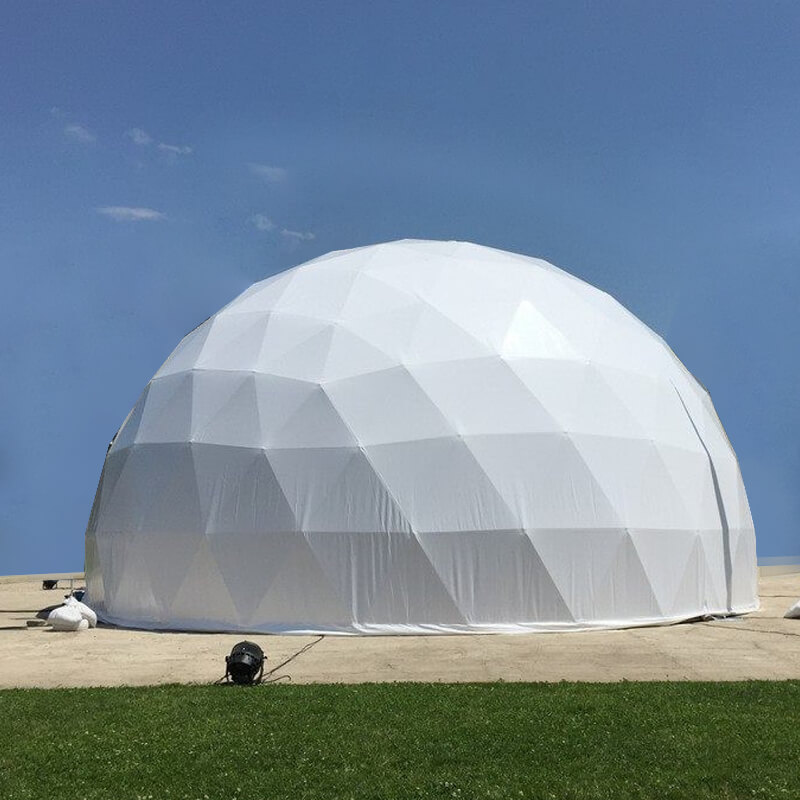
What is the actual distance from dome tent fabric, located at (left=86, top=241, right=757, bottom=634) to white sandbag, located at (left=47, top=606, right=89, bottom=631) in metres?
1.33

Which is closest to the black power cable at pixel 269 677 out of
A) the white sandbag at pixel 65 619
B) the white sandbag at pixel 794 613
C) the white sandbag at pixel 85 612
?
the white sandbag at pixel 65 619

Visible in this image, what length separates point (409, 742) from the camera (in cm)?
938

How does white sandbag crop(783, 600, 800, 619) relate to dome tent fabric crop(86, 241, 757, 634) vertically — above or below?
below

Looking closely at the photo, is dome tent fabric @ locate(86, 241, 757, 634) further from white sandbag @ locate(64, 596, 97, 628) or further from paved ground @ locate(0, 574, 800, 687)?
paved ground @ locate(0, 574, 800, 687)

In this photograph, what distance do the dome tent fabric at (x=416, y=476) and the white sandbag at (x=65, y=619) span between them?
1327 millimetres

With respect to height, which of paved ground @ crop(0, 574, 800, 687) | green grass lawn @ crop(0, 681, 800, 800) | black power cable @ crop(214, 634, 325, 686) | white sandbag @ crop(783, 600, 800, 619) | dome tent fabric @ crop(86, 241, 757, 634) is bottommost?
white sandbag @ crop(783, 600, 800, 619)

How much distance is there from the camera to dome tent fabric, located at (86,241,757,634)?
749 inches

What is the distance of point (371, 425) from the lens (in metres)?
19.8

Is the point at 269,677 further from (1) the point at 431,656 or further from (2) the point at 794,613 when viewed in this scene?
(2) the point at 794,613

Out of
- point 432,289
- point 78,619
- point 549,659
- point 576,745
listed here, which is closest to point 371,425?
point 432,289

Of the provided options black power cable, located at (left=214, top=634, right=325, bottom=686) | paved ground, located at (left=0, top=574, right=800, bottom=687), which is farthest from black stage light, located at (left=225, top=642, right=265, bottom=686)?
paved ground, located at (left=0, top=574, right=800, bottom=687)

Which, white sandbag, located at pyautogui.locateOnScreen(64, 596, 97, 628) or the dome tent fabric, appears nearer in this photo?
the dome tent fabric

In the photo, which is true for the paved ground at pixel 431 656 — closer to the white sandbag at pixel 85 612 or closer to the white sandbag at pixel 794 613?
the white sandbag at pixel 85 612

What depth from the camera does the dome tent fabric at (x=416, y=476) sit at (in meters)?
19.0
